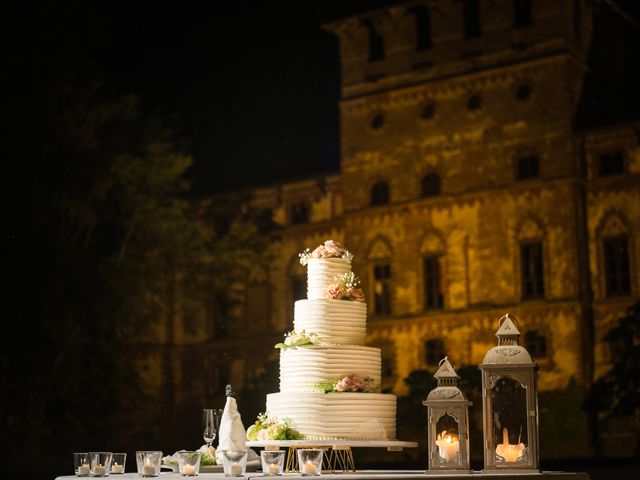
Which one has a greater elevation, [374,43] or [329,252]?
[374,43]

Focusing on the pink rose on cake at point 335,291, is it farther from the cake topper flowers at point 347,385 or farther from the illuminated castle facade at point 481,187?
the illuminated castle facade at point 481,187

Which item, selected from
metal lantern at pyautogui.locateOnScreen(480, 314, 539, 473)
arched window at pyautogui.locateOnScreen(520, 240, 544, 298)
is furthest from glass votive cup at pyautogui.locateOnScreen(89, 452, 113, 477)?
arched window at pyautogui.locateOnScreen(520, 240, 544, 298)

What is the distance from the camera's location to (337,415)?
37.2ft

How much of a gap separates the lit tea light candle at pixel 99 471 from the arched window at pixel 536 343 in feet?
62.7

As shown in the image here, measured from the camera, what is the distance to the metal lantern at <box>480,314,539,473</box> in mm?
9625

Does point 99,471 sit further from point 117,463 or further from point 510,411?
point 510,411

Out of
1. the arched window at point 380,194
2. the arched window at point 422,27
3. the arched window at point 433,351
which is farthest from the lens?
the arched window at point 380,194

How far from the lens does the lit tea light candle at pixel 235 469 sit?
30.1 feet

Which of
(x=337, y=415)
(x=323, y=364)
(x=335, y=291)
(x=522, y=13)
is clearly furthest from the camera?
(x=522, y=13)

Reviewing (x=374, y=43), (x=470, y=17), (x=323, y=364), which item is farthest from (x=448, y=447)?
(x=374, y=43)

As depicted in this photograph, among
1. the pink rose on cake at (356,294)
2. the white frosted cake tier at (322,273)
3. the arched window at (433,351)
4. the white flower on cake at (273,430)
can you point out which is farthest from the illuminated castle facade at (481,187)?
the white flower on cake at (273,430)

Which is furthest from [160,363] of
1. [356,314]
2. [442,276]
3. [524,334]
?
[356,314]

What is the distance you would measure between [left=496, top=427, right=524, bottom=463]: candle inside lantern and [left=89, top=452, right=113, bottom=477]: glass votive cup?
127 inches

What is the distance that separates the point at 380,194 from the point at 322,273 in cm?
1988
